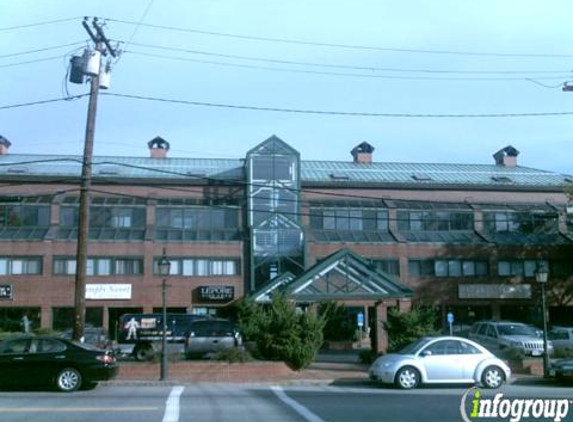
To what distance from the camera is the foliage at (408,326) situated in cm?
2573

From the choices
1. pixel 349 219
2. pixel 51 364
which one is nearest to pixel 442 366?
pixel 51 364

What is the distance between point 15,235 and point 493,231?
34.5m

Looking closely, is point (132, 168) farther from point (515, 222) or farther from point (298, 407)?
point (298, 407)

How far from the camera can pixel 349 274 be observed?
28.5 meters

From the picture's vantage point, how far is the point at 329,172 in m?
58.2

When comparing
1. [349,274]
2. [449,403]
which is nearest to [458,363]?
[449,403]

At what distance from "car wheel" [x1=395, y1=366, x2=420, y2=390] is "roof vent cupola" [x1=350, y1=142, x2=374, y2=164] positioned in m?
43.9

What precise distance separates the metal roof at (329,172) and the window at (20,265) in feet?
20.7

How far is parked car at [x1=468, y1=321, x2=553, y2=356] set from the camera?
30.4 metres

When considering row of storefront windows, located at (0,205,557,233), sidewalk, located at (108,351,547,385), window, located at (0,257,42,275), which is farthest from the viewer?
row of storefront windows, located at (0,205,557,233)

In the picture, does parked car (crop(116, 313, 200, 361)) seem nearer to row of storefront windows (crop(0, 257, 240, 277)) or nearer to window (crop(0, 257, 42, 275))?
row of storefront windows (crop(0, 257, 240, 277))

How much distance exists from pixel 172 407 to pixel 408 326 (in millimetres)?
12919

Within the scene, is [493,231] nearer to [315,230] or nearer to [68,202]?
[315,230]

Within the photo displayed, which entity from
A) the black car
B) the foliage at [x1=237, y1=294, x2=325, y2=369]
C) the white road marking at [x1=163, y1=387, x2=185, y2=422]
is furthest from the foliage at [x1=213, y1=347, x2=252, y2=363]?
the black car
